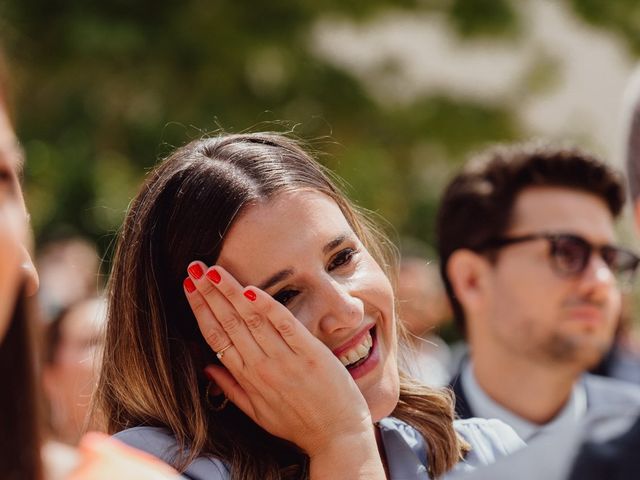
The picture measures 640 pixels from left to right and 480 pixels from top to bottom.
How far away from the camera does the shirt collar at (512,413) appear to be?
373 cm

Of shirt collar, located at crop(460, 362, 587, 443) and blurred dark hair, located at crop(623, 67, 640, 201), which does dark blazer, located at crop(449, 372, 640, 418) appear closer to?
shirt collar, located at crop(460, 362, 587, 443)

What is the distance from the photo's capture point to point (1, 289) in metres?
1.34

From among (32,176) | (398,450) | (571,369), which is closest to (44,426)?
(398,450)

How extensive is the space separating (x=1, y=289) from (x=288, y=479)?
1290mm

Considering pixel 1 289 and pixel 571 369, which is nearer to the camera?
pixel 1 289

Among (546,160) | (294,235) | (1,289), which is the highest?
(1,289)

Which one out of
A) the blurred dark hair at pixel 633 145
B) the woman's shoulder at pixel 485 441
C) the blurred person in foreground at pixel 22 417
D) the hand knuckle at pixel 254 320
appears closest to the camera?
the blurred person in foreground at pixel 22 417

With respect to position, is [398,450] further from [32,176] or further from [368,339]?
[32,176]

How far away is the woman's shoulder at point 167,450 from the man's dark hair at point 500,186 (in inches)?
81.0

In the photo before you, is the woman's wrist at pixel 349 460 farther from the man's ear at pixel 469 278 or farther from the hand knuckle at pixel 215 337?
the man's ear at pixel 469 278

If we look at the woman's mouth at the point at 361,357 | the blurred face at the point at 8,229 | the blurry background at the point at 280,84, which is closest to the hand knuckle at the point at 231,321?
the woman's mouth at the point at 361,357

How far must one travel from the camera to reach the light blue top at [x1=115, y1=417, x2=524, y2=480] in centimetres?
233

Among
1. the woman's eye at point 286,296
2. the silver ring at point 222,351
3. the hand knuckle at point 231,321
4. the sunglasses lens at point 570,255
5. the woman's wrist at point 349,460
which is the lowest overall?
the sunglasses lens at point 570,255

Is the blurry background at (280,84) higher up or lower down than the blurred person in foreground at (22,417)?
lower down
